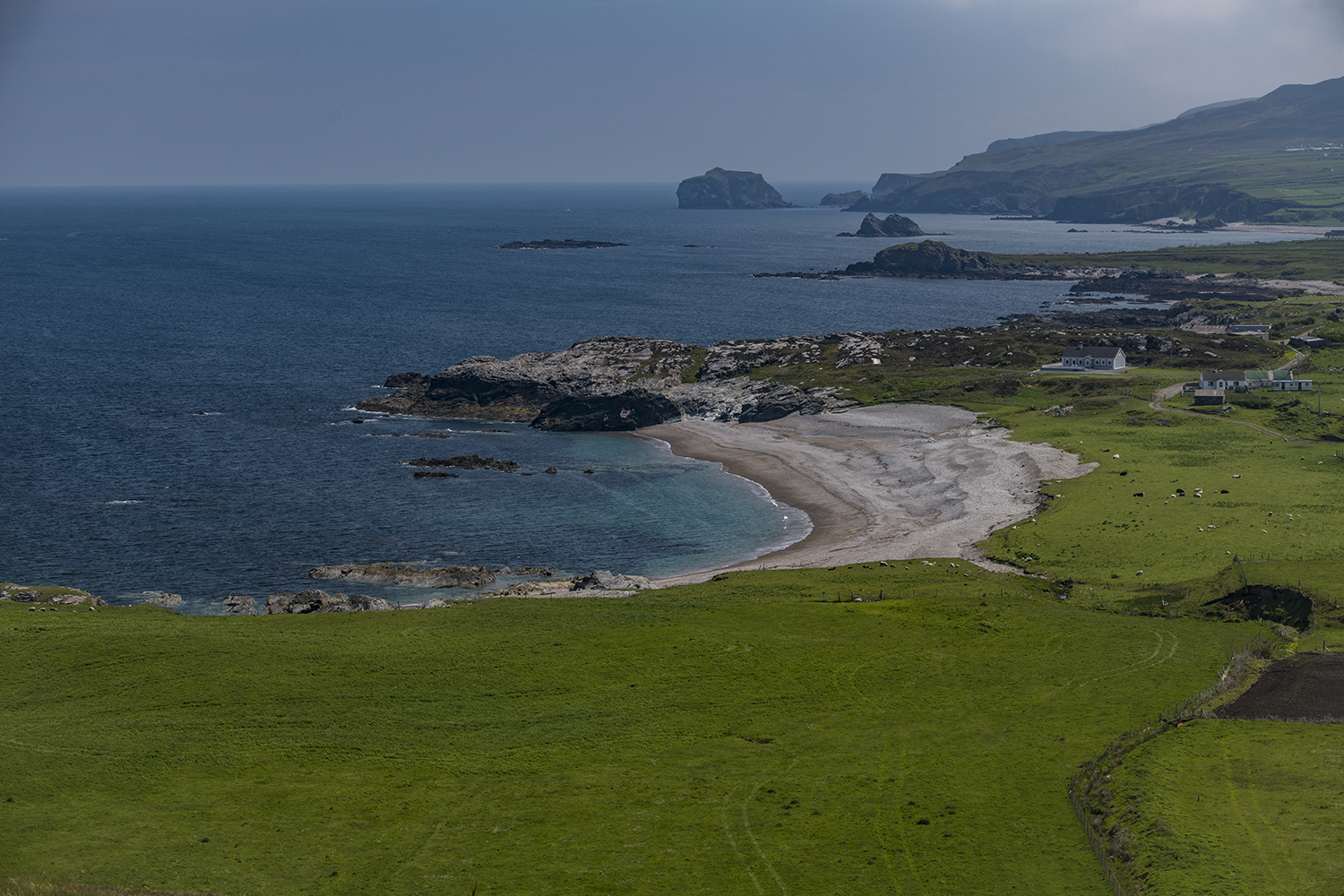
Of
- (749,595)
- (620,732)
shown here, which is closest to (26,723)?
(620,732)

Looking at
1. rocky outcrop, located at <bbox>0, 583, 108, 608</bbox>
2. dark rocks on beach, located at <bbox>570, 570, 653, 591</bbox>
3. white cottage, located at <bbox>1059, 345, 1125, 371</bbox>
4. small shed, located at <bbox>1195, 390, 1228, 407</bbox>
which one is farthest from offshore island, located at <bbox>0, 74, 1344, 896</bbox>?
white cottage, located at <bbox>1059, 345, 1125, 371</bbox>

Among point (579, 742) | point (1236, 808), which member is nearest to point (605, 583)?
point (579, 742)

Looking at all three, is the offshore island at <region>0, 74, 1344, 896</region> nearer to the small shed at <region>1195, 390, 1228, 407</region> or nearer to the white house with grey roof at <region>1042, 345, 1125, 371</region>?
the small shed at <region>1195, 390, 1228, 407</region>

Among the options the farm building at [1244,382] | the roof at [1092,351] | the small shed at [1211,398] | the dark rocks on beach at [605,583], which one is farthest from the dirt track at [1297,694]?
the roof at [1092,351]

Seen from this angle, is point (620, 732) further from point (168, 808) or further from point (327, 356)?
point (327, 356)

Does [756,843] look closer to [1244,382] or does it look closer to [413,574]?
[413,574]
